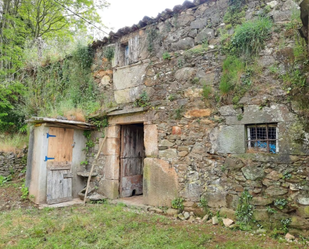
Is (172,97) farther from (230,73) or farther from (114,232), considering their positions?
(114,232)

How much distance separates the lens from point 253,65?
13.5 ft

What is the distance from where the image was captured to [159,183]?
491cm

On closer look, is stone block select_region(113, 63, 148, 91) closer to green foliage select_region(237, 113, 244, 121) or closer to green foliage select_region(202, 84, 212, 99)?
green foliage select_region(202, 84, 212, 99)

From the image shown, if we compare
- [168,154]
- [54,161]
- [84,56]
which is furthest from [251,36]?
[54,161]

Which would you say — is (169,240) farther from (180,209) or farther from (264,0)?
(264,0)

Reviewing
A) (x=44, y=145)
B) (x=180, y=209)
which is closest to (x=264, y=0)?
(x=180, y=209)

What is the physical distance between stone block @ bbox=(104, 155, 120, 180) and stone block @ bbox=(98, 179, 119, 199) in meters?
0.10

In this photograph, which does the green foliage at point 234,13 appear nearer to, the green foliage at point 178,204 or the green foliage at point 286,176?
the green foliage at point 286,176

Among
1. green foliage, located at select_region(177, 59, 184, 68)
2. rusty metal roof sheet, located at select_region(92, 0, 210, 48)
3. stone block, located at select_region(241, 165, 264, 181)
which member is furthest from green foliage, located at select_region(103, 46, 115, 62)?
stone block, located at select_region(241, 165, 264, 181)

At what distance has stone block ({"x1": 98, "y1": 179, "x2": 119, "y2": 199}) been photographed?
5.73 meters

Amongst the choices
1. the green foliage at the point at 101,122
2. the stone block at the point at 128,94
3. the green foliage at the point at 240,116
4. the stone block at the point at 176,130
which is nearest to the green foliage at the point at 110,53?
the stone block at the point at 128,94

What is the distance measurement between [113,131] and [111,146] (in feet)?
1.28

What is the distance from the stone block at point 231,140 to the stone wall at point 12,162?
632cm

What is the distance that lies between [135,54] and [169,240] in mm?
4339
